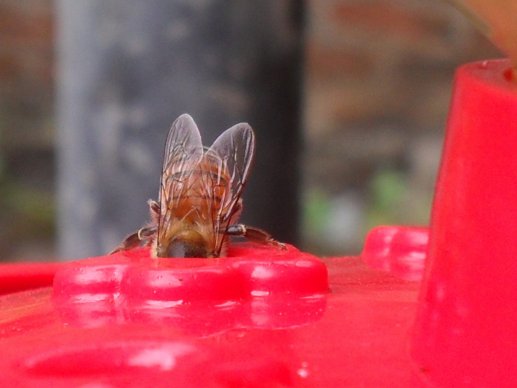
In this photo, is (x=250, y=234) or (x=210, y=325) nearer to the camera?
(x=210, y=325)

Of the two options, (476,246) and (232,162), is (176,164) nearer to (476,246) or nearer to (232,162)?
(232,162)

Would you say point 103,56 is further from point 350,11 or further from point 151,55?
point 350,11

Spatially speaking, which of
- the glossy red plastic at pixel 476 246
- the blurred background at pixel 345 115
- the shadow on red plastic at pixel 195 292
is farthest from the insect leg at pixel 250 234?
the blurred background at pixel 345 115

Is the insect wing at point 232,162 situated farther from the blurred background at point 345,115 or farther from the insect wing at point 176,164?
the blurred background at point 345,115

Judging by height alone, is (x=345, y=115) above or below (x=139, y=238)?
below

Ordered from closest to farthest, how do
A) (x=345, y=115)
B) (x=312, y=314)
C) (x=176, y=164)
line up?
(x=312, y=314) → (x=176, y=164) → (x=345, y=115)

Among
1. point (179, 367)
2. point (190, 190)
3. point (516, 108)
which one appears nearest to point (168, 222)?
point (190, 190)

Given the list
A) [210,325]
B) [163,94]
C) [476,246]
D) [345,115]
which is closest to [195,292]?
[210,325]
